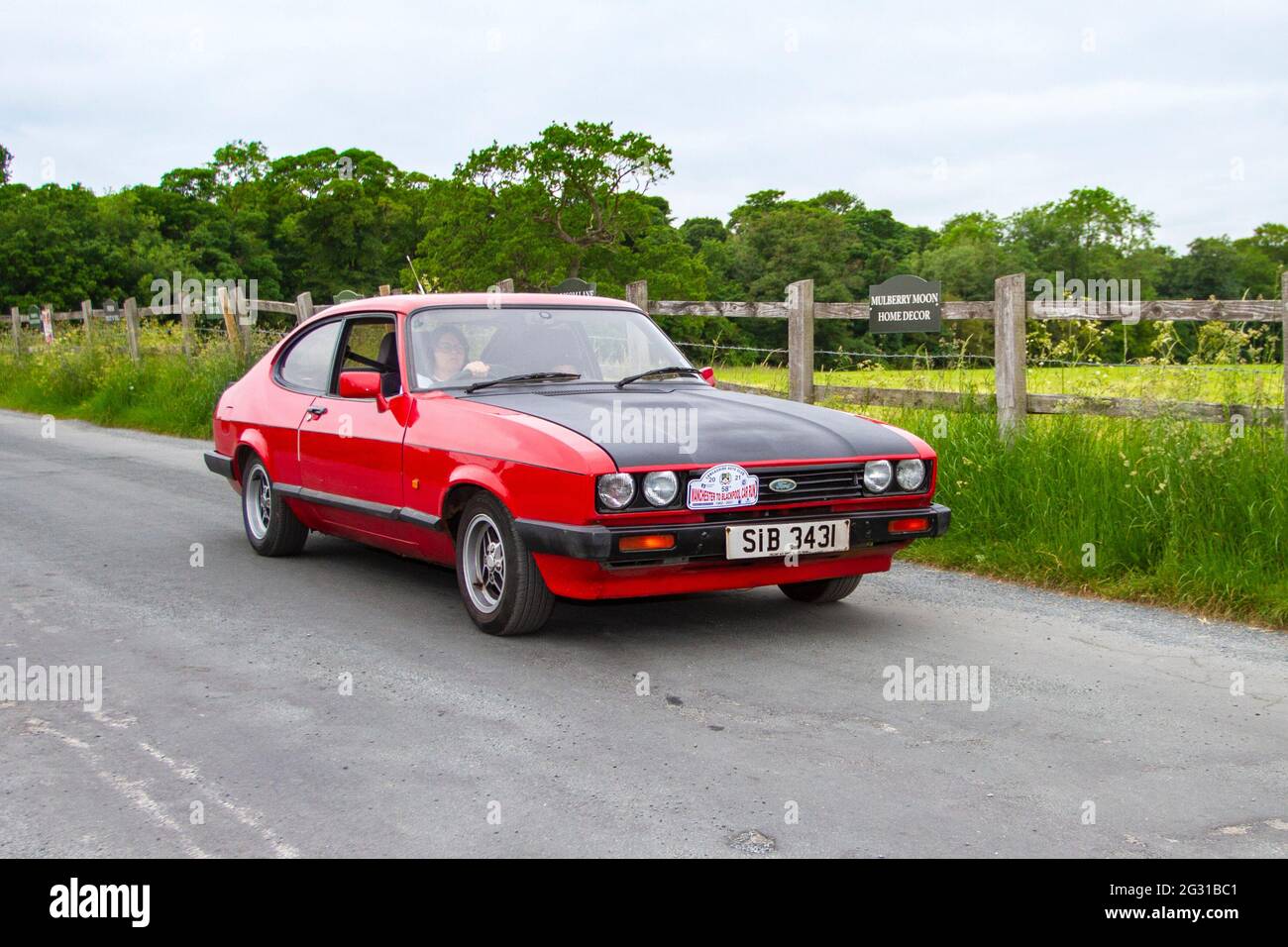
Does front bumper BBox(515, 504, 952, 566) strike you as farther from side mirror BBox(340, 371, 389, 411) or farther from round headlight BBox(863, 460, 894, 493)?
side mirror BBox(340, 371, 389, 411)

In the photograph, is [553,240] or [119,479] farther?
[553,240]

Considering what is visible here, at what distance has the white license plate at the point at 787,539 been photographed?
5.91 m

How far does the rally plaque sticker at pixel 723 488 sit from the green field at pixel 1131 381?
3.71 m

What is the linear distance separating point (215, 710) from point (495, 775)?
142cm

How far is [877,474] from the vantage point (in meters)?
6.43

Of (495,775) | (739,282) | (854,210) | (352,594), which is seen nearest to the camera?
(495,775)

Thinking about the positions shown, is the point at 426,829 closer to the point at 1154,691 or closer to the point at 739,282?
the point at 1154,691

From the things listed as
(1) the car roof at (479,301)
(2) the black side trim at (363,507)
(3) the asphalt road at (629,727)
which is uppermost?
(1) the car roof at (479,301)

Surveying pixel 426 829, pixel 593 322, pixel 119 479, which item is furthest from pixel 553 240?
pixel 426 829

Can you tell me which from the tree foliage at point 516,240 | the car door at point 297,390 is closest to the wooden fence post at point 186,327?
the car door at point 297,390

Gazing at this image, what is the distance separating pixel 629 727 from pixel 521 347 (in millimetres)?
2873

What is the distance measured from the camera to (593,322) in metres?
7.62

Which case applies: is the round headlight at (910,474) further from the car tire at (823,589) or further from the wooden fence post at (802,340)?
the wooden fence post at (802,340)
